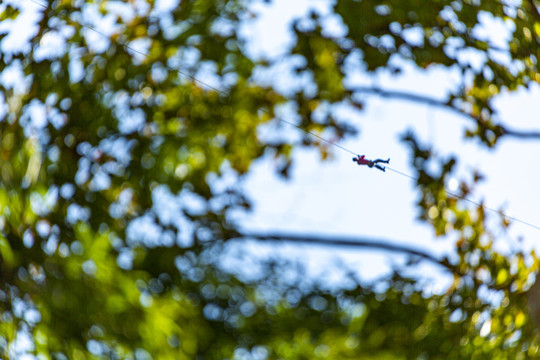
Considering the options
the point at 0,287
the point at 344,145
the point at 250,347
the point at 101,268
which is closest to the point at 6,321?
the point at 0,287

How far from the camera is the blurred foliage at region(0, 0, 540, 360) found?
1618 mm

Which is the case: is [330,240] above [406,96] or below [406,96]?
below

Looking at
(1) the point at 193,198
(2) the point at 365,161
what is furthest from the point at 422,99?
(1) the point at 193,198

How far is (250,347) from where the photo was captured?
162cm

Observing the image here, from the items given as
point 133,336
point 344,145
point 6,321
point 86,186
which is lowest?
point 6,321

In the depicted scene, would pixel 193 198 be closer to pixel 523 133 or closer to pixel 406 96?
pixel 406 96

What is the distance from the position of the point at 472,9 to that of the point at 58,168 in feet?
3.39

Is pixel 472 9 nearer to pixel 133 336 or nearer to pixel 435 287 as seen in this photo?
pixel 435 287

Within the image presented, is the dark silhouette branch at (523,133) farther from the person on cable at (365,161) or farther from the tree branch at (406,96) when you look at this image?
the person on cable at (365,161)

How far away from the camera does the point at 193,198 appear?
1627 mm

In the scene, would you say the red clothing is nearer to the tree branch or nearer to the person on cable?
the person on cable

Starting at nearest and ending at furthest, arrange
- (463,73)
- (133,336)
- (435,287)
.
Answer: (133,336)
(435,287)
(463,73)

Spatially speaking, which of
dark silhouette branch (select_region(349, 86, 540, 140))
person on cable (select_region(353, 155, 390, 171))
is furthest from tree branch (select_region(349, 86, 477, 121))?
person on cable (select_region(353, 155, 390, 171))

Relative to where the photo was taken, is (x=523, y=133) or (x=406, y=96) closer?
(x=406, y=96)
